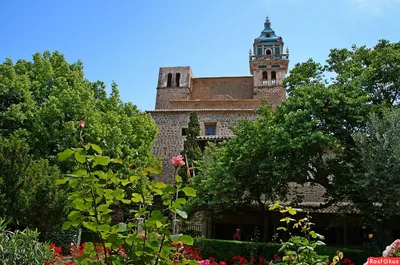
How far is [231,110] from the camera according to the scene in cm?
3056

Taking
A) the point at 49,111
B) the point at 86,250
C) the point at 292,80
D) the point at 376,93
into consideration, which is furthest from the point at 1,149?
the point at 376,93

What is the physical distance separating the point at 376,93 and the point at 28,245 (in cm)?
1360

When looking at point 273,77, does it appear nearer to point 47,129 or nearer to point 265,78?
point 265,78

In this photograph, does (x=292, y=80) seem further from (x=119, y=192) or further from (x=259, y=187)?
(x=119, y=192)

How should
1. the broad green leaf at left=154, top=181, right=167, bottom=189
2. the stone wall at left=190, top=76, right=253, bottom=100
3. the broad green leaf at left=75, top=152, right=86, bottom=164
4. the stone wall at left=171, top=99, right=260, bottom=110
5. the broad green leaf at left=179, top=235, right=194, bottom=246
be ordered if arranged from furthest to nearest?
the stone wall at left=190, top=76, right=253, bottom=100, the stone wall at left=171, top=99, right=260, bottom=110, the broad green leaf at left=154, top=181, right=167, bottom=189, the broad green leaf at left=179, top=235, right=194, bottom=246, the broad green leaf at left=75, top=152, right=86, bottom=164

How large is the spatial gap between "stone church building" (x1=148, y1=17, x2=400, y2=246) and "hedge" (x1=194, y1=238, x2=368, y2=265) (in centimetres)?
456

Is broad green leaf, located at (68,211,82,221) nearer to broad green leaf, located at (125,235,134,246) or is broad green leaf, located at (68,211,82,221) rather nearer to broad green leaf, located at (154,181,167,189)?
broad green leaf, located at (125,235,134,246)

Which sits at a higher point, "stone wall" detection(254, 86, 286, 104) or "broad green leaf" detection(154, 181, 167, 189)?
"stone wall" detection(254, 86, 286, 104)

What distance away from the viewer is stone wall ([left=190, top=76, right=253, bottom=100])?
38844 mm

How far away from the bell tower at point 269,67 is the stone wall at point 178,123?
276 inches

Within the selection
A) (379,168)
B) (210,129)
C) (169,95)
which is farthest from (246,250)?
(169,95)

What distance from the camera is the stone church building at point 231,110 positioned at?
1909 cm

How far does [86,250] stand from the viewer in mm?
2836

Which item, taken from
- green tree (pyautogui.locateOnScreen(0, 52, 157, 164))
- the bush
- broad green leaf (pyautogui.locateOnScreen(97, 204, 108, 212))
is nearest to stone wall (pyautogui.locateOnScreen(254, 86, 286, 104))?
green tree (pyautogui.locateOnScreen(0, 52, 157, 164))
